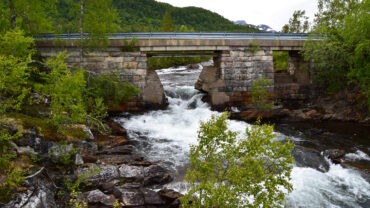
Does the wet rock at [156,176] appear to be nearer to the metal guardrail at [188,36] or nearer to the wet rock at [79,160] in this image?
the wet rock at [79,160]

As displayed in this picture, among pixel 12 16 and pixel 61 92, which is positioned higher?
pixel 12 16

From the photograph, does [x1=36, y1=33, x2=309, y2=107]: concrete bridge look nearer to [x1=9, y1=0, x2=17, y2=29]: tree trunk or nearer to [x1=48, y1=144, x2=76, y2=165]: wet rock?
[x1=9, y1=0, x2=17, y2=29]: tree trunk

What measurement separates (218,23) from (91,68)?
147511 millimetres

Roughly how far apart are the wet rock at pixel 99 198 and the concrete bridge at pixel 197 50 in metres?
14.3

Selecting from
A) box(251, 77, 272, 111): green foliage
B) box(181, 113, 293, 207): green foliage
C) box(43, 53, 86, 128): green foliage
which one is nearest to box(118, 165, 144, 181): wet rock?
box(43, 53, 86, 128): green foliage

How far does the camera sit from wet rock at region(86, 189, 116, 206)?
13617 millimetres

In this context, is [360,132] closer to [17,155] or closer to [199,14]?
[17,155]

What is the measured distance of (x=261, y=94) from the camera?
2858cm

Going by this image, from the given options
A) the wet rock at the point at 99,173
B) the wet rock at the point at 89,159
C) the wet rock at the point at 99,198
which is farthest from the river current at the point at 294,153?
the wet rock at the point at 89,159

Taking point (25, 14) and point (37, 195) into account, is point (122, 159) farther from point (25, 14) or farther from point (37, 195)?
point (25, 14)

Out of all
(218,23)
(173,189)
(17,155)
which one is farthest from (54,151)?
(218,23)

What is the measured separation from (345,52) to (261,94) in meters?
6.66

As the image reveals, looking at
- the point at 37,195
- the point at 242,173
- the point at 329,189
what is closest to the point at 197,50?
the point at 329,189

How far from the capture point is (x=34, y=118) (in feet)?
55.7
